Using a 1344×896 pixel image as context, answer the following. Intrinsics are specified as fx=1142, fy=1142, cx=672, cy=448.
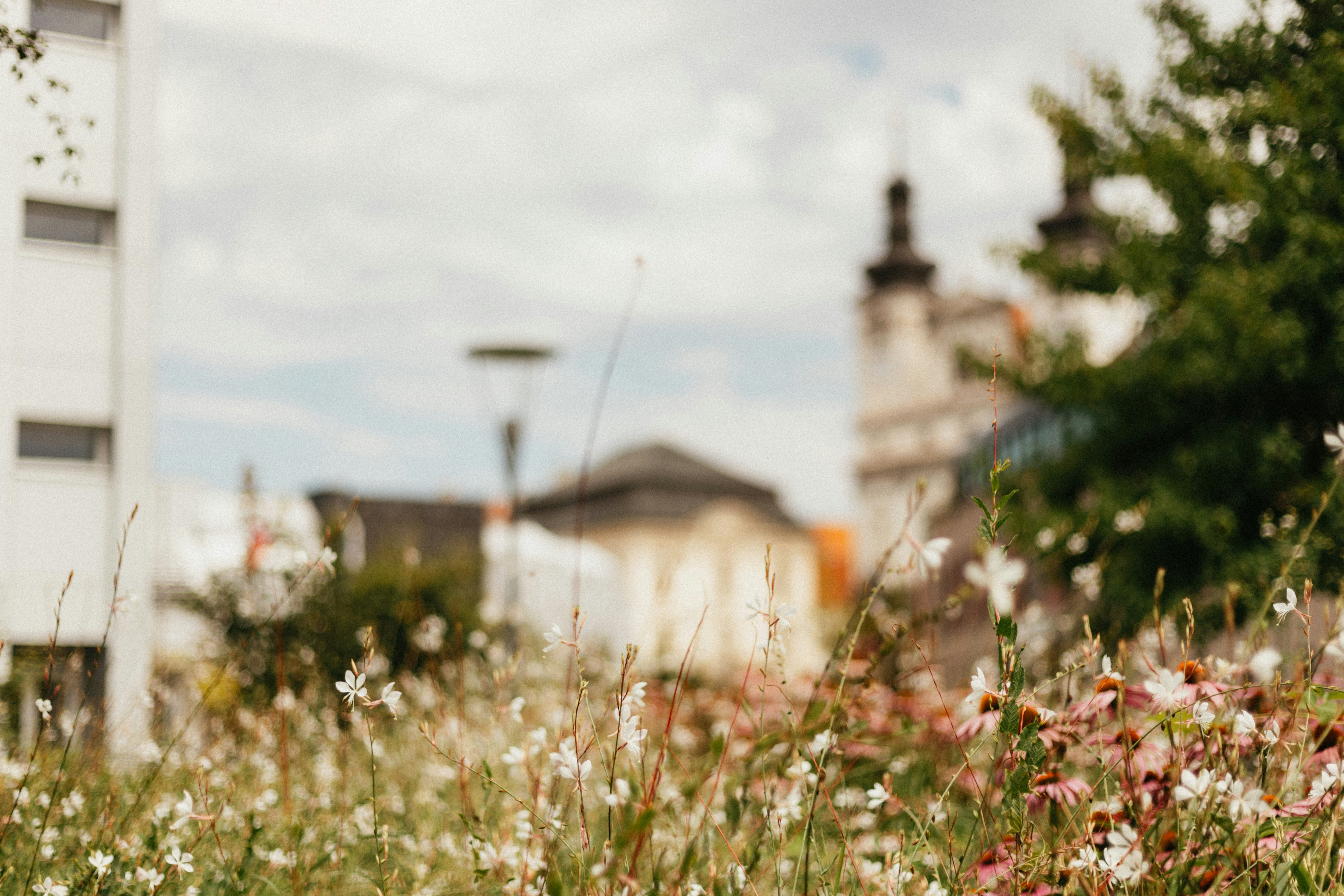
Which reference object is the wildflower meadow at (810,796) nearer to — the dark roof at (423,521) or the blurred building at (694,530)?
the dark roof at (423,521)

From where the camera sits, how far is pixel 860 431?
256 feet

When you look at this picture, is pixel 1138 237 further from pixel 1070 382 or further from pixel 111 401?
pixel 111 401

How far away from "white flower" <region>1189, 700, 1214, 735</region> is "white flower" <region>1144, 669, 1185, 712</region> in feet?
0.12

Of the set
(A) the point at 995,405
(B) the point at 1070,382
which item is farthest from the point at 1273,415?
(A) the point at 995,405

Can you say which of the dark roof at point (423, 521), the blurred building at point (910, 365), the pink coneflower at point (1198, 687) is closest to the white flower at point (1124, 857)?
the pink coneflower at point (1198, 687)

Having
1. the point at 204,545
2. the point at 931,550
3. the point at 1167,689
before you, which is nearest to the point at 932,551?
the point at 931,550

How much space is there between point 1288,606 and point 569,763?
1.27m

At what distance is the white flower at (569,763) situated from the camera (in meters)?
1.92

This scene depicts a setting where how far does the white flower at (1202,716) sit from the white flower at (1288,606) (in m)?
0.21

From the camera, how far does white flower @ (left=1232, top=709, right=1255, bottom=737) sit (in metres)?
2.05

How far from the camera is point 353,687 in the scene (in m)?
2.11

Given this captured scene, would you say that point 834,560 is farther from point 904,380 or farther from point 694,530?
point 694,530

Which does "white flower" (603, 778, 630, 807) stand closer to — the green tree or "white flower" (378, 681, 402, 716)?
"white flower" (378, 681, 402, 716)

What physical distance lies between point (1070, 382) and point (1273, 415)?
5.29ft
